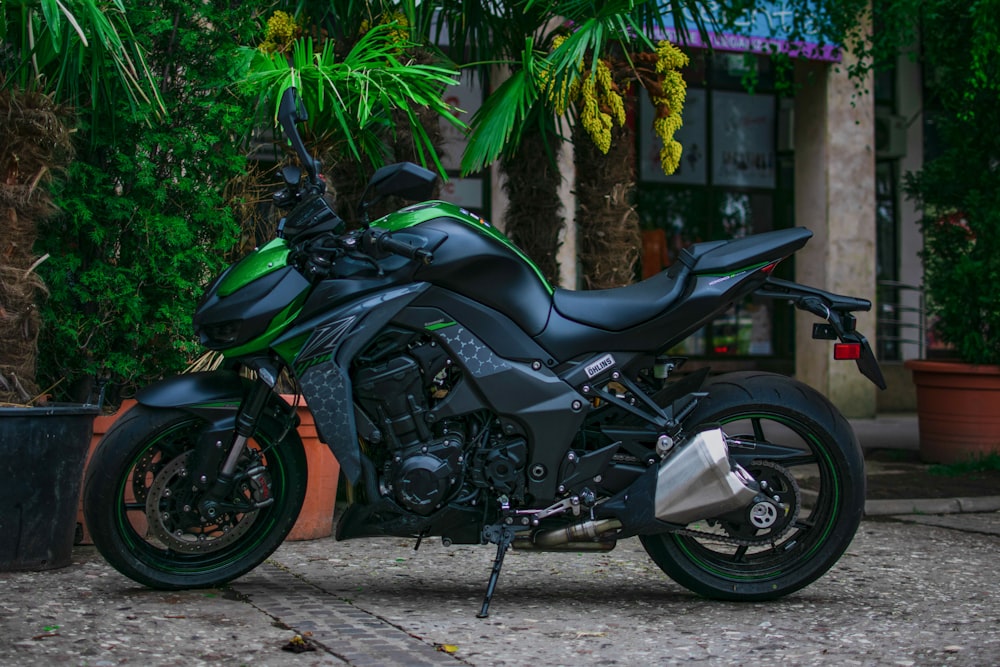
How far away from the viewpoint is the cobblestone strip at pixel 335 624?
12.5 feet

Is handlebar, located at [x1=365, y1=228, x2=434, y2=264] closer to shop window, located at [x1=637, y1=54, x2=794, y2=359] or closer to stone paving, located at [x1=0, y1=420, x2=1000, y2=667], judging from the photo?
stone paving, located at [x1=0, y1=420, x2=1000, y2=667]

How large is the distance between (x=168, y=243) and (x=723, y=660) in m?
3.19

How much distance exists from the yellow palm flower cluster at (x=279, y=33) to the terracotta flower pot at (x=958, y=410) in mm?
5526

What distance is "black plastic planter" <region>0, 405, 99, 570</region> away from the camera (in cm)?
495

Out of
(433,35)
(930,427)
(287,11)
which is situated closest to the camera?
(287,11)

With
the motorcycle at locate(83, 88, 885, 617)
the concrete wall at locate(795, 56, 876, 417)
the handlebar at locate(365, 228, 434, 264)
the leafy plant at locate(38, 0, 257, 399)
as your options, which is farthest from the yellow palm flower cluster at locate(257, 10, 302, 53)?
the concrete wall at locate(795, 56, 876, 417)

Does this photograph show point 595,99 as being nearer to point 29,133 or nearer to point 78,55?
point 78,55

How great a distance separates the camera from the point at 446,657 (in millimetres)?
3818

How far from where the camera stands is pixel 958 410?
30.9 ft

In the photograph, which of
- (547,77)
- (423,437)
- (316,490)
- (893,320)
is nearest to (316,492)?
(316,490)

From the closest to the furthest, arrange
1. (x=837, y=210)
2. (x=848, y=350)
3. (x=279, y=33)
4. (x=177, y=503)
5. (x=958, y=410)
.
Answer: (x=848, y=350) → (x=177, y=503) → (x=279, y=33) → (x=958, y=410) → (x=837, y=210)

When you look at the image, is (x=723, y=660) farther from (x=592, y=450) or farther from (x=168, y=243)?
(x=168, y=243)

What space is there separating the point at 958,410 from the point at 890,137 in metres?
7.51

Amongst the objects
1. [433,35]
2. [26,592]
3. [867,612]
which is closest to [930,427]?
[433,35]
